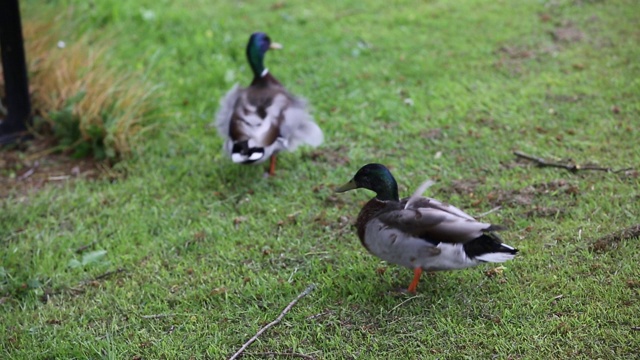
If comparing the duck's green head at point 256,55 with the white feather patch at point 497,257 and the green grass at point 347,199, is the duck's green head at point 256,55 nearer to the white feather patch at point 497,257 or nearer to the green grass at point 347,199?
the green grass at point 347,199

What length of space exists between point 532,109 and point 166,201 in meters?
2.72

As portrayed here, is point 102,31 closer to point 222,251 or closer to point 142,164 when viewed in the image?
point 142,164

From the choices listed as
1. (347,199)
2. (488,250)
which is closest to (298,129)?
(347,199)

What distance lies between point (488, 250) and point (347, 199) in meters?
1.37

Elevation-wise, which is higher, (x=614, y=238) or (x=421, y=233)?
(x=421, y=233)

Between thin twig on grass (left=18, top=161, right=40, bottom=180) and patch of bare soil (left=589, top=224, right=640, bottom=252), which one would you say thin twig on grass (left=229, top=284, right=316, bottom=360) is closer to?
patch of bare soil (left=589, top=224, right=640, bottom=252)

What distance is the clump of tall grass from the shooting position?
5.00 meters

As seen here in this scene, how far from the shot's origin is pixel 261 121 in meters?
4.43

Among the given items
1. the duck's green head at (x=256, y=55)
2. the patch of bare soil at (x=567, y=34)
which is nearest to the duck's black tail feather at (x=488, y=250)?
the duck's green head at (x=256, y=55)

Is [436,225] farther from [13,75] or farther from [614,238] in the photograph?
[13,75]

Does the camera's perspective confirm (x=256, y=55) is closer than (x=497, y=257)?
No

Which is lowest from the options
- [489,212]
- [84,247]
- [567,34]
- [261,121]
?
[84,247]

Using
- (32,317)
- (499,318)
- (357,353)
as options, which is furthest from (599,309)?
(32,317)

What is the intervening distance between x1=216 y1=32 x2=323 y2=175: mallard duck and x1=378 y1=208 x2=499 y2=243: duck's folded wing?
129 centimetres
